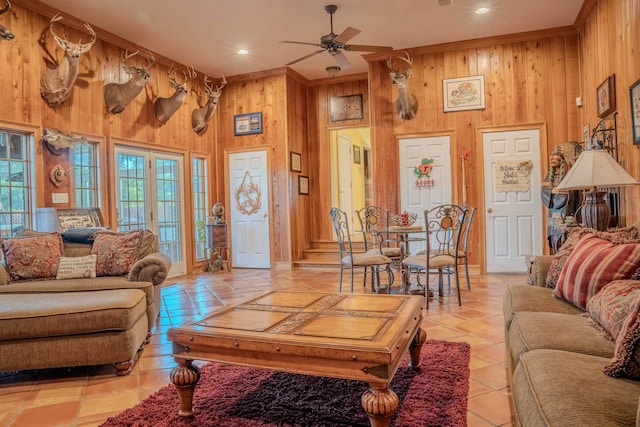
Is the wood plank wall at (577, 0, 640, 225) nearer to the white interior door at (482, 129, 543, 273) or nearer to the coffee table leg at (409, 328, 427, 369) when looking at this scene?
the white interior door at (482, 129, 543, 273)

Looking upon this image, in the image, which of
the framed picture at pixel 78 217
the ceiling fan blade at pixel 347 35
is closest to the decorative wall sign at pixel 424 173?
the ceiling fan blade at pixel 347 35

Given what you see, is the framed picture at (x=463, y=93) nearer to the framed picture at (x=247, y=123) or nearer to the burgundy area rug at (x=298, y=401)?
the framed picture at (x=247, y=123)

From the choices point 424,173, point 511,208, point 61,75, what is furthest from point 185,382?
point 511,208

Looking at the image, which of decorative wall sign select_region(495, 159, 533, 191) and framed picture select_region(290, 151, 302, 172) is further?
framed picture select_region(290, 151, 302, 172)

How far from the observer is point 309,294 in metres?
2.61

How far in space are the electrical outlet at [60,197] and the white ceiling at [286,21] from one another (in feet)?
6.55

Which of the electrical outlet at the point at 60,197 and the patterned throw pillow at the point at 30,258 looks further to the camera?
the electrical outlet at the point at 60,197

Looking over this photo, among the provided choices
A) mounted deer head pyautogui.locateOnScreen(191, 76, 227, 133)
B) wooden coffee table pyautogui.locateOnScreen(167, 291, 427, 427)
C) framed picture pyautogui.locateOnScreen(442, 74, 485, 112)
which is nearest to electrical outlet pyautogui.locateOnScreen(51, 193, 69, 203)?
mounted deer head pyautogui.locateOnScreen(191, 76, 227, 133)

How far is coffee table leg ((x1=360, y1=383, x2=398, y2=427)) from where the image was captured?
156 cm

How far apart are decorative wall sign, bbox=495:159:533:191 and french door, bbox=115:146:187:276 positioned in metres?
4.69

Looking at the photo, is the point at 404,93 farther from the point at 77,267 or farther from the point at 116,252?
the point at 77,267

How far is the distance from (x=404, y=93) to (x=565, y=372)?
16.9 ft

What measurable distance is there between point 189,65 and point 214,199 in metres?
2.18

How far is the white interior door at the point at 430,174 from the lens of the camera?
20.1 ft
